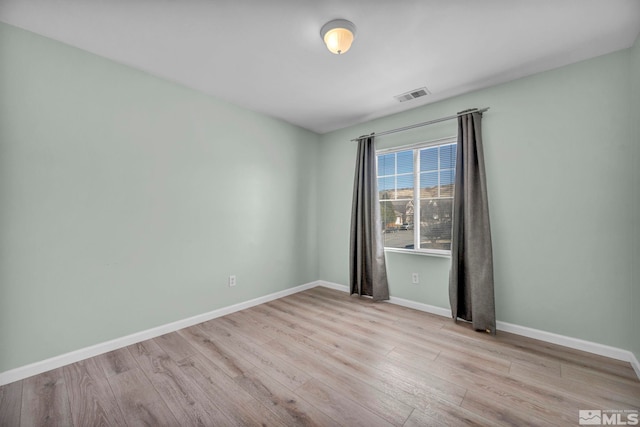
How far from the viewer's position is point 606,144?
214cm

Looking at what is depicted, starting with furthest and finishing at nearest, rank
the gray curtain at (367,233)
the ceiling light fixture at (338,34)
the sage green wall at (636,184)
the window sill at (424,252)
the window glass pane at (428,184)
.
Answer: the gray curtain at (367,233)
the window glass pane at (428,184)
the window sill at (424,252)
the sage green wall at (636,184)
the ceiling light fixture at (338,34)

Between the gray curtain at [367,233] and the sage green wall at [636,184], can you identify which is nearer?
the sage green wall at [636,184]

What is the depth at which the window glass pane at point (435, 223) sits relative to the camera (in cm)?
301

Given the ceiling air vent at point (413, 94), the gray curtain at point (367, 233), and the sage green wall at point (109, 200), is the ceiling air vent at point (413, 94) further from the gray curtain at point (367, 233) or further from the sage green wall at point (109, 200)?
the sage green wall at point (109, 200)

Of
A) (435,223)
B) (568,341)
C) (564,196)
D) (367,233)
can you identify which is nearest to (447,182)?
(435,223)

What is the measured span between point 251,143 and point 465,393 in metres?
3.29

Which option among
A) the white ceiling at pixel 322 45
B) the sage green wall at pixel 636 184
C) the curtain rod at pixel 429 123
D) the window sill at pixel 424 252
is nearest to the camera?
the white ceiling at pixel 322 45

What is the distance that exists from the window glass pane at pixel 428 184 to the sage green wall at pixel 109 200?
216 centimetres

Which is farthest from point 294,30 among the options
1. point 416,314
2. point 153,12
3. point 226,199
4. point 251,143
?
point 416,314

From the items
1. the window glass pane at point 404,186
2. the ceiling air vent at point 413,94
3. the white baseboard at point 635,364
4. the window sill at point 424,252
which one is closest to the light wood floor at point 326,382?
the white baseboard at point 635,364

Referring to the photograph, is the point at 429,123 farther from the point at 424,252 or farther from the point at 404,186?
the point at 424,252

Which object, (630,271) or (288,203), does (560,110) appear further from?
(288,203)

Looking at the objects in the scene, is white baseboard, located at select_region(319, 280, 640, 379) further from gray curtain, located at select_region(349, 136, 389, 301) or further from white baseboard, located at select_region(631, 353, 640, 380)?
gray curtain, located at select_region(349, 136, 389, 301)

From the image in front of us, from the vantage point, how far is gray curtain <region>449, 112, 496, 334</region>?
2.55m
